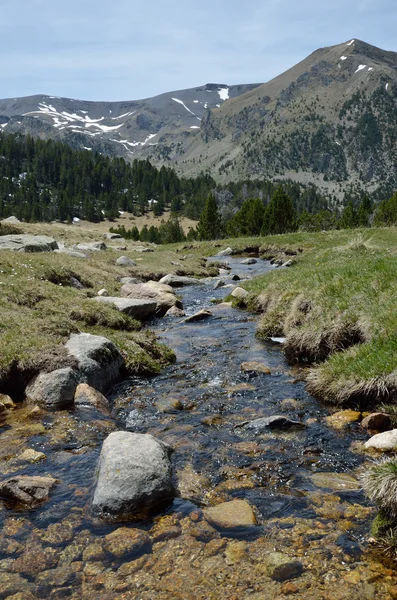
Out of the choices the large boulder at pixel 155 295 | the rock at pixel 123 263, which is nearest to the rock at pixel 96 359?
the large boulder at pixel 155 295

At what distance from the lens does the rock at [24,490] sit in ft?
22.5

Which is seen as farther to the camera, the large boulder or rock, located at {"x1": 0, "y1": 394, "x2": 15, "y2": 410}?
the large boulder

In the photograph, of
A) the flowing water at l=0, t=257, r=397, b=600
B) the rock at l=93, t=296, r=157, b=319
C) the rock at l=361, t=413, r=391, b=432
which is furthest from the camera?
the rock at l=93, t=296, r=157, b=319

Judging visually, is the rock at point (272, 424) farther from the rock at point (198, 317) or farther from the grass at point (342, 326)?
the rock at point (198, 317)

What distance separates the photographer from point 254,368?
42.2 ft

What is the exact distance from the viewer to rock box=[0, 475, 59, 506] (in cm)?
685

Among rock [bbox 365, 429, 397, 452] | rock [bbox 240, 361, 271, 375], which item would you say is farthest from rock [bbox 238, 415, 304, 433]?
rock [bbox 240, 361, 271, 375]

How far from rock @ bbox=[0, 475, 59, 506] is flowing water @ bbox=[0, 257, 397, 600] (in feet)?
0.62

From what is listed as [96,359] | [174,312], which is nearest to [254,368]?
[96,359]

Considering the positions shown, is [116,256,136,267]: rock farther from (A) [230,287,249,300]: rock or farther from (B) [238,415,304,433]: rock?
(B) [238,415,304,433]: rock

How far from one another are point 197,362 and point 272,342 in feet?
10.8

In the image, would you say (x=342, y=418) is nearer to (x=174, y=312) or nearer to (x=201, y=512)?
(x=201, y=512)

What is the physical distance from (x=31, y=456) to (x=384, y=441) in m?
6.73

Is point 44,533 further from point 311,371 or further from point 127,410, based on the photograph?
point 311,371
